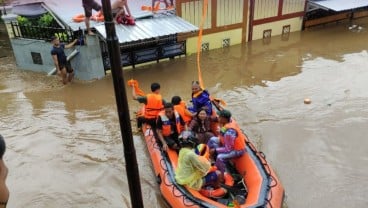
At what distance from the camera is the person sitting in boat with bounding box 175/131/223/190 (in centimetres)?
557

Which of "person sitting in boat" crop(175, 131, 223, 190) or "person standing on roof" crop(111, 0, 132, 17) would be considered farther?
"person standing on roof" crop(111, 0, 132, 17)

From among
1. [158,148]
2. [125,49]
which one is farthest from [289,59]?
[158,148]

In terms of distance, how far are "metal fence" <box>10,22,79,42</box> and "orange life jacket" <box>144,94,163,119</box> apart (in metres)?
4.35

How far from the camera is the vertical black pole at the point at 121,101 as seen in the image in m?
3.13

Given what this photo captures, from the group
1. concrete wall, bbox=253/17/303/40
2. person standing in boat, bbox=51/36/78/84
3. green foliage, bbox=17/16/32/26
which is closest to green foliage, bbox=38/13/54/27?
green foliage, bbox=17/16/32/26

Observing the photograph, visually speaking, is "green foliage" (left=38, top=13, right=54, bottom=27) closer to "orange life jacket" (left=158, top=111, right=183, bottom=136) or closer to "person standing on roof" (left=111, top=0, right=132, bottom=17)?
"person standing on roof" (left=111, top=0, right=132, bottom=17)

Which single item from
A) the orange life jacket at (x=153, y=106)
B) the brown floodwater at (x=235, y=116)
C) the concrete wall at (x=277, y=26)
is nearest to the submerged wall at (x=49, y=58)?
the brown floodwater at (x=235, y=116)

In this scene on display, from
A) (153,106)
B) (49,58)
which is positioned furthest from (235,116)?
(49,58)

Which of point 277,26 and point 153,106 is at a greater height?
point 153,106

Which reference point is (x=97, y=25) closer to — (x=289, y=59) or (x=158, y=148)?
(x=158, y=148)

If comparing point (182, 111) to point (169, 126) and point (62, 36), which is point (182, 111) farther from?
point (62, 36)

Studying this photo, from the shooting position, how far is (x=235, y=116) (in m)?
9.20

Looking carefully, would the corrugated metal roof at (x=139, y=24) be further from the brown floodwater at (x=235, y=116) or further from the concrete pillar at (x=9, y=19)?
the brown floodwater at (x=235, y=116)

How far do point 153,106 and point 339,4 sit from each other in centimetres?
1008
